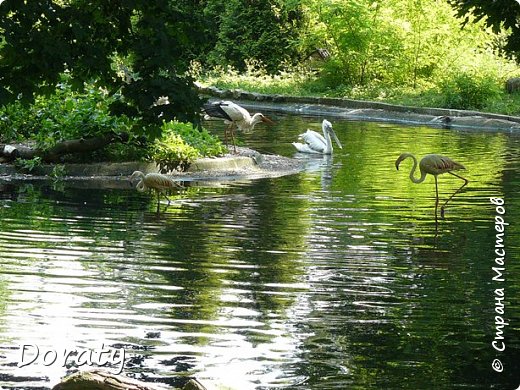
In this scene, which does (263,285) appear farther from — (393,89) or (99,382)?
(393,89)

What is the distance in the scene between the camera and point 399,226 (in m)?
12.2

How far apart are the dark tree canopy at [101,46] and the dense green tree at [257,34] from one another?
112 feet

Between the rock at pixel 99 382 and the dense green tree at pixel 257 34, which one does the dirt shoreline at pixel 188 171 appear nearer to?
the rock at pixel 99 382

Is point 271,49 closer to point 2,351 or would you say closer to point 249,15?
point 249,15

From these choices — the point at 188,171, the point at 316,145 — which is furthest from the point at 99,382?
the point at 316,145

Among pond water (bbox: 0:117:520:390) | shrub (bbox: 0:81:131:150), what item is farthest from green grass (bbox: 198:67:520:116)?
pond water (bbox: 0:117:520:390)

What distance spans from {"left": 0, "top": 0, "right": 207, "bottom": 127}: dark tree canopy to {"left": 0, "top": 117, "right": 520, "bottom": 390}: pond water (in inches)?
59.2

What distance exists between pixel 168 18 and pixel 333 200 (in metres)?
7.14

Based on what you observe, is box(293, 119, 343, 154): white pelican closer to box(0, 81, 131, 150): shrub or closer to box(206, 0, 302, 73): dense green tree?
box(0, 81, 131, 150): shrub

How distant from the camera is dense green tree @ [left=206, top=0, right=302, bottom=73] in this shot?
4222cm

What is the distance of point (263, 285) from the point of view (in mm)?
8820

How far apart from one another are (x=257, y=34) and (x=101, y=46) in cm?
3641

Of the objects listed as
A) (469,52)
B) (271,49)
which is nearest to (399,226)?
(469,52)

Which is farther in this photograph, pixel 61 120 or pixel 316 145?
pixel 316 145
